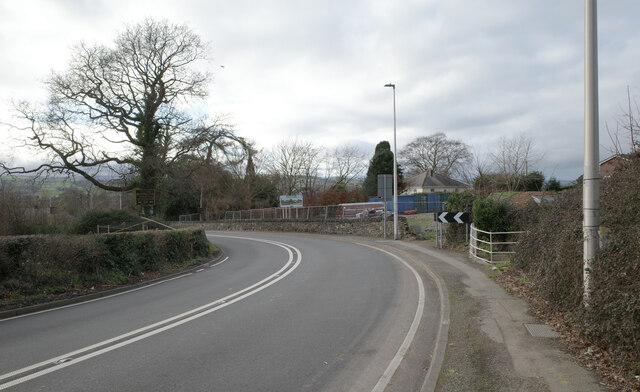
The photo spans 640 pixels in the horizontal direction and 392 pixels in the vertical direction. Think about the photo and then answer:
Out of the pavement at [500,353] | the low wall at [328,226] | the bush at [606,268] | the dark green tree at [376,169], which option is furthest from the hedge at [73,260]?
the dark green tree at [376,169]

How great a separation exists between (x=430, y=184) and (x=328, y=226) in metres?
36.5

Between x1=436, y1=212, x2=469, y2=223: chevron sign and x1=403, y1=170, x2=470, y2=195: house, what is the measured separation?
A: 154ft

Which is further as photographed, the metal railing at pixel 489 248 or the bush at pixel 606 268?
the metal railing at pixel 489 248

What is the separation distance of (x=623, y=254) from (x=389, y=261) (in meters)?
11.3

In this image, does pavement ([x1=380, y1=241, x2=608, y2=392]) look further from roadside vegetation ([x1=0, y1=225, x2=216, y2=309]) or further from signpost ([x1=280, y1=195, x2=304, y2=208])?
signpost ([x1=280, y1=195, x2=304, y2=208])

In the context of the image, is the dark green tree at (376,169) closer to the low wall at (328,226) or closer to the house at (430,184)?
the house at (430,184)

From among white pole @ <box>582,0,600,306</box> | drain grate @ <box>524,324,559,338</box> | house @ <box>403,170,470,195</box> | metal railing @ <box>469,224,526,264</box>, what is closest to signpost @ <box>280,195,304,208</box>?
house @ <box>403,170,470,195</box>

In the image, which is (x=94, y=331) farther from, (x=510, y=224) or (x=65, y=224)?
(x=65, y=224)

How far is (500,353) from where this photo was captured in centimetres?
546

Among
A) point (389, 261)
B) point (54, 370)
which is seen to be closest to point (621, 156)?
point (389, 261)

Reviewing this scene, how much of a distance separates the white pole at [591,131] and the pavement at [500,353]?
1232mm

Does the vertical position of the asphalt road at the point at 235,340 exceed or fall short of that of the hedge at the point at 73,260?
it falls short

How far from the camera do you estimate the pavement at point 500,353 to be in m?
4.50

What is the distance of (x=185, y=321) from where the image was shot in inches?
306
